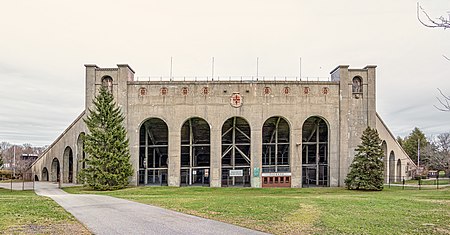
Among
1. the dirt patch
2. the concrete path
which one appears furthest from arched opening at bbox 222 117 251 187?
the dirt patch

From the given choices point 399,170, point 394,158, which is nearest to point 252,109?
point 394,158

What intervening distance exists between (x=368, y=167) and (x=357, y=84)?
1026 centimetres

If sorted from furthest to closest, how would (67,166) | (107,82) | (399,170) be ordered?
(399,170), (67,166), (107,82)

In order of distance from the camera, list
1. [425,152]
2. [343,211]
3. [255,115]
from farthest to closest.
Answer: [425,152], [255,115], [343,211]

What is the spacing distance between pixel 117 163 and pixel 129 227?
26.0m

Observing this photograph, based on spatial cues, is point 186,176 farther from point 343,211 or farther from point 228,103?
point 343,211

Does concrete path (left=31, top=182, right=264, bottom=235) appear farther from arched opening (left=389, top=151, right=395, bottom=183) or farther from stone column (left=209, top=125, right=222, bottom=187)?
arched opening (left=389, top=151, right=395, bottom=183)

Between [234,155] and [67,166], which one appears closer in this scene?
[234,155]

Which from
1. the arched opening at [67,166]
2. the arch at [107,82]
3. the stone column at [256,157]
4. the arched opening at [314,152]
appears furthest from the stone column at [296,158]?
the arched opening at [67,166]

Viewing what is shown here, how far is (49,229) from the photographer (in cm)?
1268

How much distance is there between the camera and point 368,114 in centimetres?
4428

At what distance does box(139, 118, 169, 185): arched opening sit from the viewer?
150ft

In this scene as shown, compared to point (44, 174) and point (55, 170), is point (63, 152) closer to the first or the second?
point (55, 170)

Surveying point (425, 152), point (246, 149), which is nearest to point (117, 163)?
point (246, 149)
